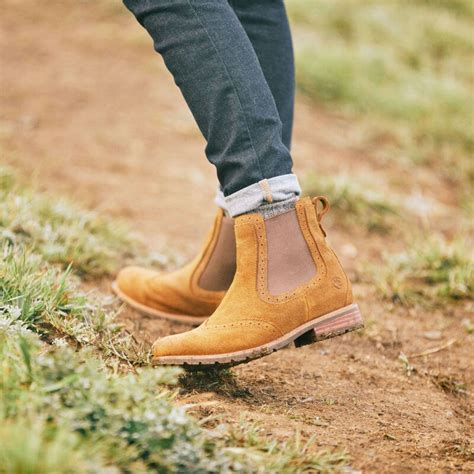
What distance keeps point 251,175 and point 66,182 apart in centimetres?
188

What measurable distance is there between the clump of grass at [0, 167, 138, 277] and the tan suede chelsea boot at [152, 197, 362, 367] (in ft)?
2.28

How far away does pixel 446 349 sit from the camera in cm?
210

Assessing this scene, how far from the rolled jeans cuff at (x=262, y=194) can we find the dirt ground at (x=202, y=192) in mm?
411

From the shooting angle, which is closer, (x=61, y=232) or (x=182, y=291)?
(x=182, y=291)

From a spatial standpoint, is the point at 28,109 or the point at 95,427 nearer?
the point at 95,427

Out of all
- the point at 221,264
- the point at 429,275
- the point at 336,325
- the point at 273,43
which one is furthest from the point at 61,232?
the point at 429,275

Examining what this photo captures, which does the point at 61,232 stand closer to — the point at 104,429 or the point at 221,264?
the point at 221,264

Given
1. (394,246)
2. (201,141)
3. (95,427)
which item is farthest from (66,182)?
(95,427)

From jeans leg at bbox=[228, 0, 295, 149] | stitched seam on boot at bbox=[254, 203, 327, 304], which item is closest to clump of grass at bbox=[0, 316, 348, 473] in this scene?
stitched seam on boot at bbox=[254, 203, 327, 304]

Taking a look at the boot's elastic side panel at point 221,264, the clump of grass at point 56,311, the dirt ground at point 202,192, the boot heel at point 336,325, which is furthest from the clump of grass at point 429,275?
the clump of grass at point 56,311

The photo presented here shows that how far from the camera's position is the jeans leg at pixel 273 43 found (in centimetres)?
186

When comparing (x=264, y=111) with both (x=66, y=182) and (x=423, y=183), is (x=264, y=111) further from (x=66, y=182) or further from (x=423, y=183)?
(x=423, y=183)

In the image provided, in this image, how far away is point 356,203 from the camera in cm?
331

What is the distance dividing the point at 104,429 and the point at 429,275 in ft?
5.90
